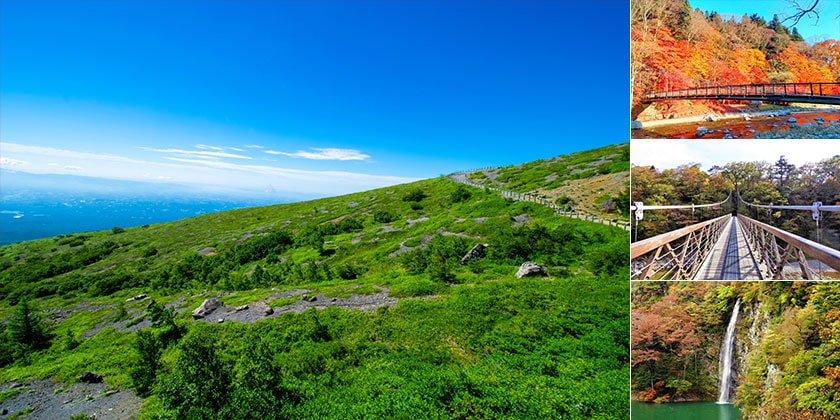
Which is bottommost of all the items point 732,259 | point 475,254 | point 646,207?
point 475,254

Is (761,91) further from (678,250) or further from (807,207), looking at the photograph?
(678,250)

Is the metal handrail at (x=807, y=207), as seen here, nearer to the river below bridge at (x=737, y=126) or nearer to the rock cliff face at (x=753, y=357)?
the river below bridge at (x=737, y=126)

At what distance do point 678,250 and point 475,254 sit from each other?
40.3 ft

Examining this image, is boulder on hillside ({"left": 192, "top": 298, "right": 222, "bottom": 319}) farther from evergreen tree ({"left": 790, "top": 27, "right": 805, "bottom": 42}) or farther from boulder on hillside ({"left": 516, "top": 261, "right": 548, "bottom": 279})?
evergreen tree ({"left": 790, "top": 27, "right": 805, "bottom": 42})

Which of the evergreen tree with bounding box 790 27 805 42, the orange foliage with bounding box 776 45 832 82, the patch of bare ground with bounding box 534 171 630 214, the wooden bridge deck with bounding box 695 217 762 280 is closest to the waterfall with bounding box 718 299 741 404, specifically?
the wooden bridge deck with bounding box 695 217 762 280

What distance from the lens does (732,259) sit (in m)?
4.59

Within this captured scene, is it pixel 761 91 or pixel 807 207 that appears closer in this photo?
pixel 807 207

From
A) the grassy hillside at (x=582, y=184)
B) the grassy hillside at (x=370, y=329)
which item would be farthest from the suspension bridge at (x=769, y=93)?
the grassy hillside at (x=582, y=184)

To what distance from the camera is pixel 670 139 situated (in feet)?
15.3

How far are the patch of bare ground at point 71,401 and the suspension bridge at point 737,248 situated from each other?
10.4 m

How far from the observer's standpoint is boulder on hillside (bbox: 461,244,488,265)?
1645 cm

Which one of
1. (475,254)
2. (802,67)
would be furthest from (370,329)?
(802,67)

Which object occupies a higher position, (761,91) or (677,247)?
(761,91)

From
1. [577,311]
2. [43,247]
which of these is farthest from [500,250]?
[43,247]
